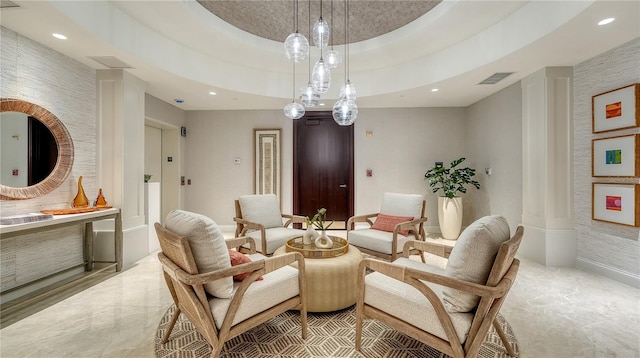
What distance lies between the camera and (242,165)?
5.57m

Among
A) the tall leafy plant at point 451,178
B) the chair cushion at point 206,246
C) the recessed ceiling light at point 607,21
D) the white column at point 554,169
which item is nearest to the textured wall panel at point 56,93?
the chair cushion at point 206,246

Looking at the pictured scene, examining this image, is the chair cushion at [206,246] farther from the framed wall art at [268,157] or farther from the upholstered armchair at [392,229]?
the framed wall art at [268,157]

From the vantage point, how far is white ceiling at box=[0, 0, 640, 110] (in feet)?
8.29

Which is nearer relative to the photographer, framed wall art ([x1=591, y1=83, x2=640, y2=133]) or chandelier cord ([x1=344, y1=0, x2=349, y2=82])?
framed wall art ([x1=591, y1=83, x2=640, y2=133])

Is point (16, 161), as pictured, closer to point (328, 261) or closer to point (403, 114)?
point (328, 261)

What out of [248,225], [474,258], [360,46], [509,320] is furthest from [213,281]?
[360,46]

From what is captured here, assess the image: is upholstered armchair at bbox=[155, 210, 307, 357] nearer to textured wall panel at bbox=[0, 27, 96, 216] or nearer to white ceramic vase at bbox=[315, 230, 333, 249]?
white ceramic vase at bbox=[315, 230, 333, 249]

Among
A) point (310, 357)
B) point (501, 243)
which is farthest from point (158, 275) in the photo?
point (501, 243)

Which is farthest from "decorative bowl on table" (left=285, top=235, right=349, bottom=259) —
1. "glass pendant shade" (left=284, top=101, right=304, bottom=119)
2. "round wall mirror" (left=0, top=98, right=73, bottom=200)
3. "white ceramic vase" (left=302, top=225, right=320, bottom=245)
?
"round wall mirror" (left=0, top=98, right=73, bottom=200)

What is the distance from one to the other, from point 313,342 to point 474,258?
1.23 metres

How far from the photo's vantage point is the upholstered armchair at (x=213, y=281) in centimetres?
152

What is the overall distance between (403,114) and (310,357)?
475 cm

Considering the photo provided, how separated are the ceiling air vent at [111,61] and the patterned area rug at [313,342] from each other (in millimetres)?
2975

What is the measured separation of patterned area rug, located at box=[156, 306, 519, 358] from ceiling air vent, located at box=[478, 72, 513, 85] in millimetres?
3167
